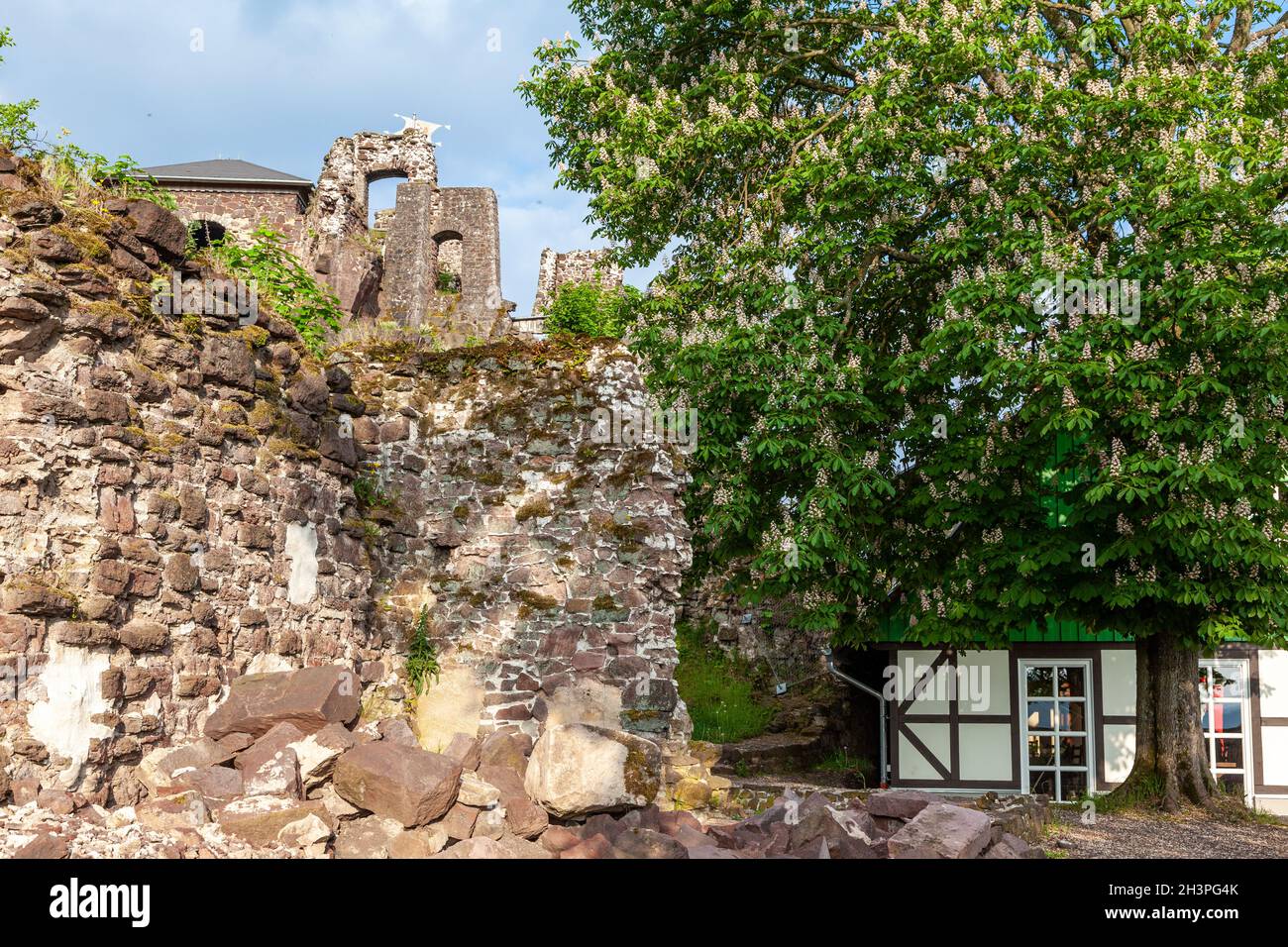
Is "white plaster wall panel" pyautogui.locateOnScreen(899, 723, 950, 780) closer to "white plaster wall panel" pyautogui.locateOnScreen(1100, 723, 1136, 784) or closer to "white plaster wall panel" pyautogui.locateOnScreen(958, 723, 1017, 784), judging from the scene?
"white plaster wall panel" pyautogui.locateOnScreen(958, 723, 1017, 784)

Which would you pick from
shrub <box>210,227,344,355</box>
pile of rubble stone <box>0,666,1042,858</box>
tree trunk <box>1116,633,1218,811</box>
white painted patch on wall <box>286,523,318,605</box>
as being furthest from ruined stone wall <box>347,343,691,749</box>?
tree trunk <box>1116,633,1218,811</box>

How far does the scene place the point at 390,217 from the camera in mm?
22562

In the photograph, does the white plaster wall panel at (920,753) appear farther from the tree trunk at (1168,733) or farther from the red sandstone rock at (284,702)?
the red sandstone rock at (284,702)

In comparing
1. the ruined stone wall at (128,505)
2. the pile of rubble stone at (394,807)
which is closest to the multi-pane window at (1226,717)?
the pile of rubble stone at (394,807)

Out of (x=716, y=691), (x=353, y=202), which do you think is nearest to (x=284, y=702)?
(x=716, y=691)

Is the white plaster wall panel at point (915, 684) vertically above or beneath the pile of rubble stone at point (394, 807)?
beneath

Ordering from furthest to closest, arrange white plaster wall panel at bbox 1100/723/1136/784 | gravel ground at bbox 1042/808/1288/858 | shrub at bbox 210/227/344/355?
1. white plaster wall panel at bbox 1100/723/1136/784
2. gravel ground at bbox 1042/808/1288/858
3. shrub at bbox 210/227/344/355

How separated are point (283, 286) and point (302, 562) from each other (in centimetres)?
256

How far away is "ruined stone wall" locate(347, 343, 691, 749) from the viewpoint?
348 inches

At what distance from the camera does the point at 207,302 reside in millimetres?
7023

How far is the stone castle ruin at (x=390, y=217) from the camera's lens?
1998 centimetres

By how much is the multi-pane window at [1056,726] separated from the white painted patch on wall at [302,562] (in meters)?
10.8

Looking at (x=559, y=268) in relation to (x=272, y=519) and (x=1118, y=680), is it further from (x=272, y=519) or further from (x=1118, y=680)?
(x=272, y=519)

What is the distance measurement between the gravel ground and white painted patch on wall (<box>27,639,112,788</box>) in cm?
746
